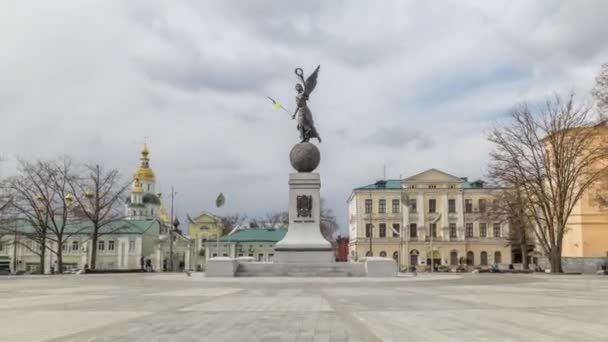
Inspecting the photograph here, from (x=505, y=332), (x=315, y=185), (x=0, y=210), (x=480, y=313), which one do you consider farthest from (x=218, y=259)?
(x=0, y=210)

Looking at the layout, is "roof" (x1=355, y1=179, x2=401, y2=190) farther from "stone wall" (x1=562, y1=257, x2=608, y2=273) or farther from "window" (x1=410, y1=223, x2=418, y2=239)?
"stone wall" (x1=562, y1=257, x2=608, y2=273)

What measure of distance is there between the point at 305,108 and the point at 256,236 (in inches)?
2474

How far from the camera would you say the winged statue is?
118 feet

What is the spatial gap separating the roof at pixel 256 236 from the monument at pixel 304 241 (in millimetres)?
60061

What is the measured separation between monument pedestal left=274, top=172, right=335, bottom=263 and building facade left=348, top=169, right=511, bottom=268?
49713 millimetres

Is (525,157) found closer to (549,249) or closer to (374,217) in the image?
(549,249)

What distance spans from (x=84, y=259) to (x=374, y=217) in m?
43.2

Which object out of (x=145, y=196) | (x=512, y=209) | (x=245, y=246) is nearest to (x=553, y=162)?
(x=512, y=209)

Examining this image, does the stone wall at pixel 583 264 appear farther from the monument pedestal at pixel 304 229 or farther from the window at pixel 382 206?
the window at pixel 382 206

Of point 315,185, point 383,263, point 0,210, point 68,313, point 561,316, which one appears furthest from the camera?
point 0,210

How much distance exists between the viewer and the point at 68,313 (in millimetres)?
12719

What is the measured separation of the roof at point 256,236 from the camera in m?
95.7

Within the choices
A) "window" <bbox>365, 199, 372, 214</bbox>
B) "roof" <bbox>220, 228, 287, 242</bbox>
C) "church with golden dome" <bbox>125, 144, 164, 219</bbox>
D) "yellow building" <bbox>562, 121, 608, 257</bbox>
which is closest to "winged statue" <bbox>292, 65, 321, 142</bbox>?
"yellow building" <bbox>562, 121, 608, 257</bbox>

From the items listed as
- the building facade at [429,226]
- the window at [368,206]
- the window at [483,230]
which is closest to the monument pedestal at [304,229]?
the building facade at [429,226]
